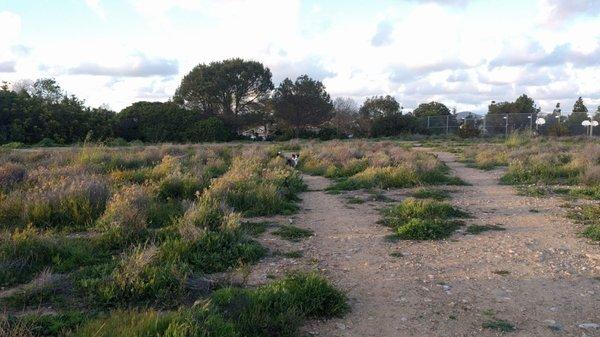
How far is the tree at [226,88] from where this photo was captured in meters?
49.2

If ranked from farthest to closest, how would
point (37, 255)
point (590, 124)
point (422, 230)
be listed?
point (590, 124) → point (422, 230) → point (37, 255)

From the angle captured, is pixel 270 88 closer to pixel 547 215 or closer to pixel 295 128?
pixel 295 128

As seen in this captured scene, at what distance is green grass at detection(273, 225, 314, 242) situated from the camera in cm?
763

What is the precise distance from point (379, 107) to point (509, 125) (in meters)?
13.5

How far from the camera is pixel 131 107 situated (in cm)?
4244

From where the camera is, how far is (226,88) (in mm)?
49812

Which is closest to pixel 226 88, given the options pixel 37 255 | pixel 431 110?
pixel 431 110

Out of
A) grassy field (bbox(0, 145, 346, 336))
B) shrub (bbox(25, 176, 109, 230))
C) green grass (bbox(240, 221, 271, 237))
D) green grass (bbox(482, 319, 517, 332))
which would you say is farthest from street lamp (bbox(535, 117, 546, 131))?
green grass (bbox(482, 319, 517, 332))

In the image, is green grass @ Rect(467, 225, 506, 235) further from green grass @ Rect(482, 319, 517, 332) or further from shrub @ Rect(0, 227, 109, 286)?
shrub @ Rect(0, 227, 109, 286)

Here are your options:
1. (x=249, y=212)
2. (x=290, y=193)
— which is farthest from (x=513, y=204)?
(x=249, y=212)

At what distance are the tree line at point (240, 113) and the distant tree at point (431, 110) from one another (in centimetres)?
1393

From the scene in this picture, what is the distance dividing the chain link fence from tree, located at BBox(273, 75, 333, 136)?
383 inches

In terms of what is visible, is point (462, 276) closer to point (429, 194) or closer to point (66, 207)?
point (429, 194)

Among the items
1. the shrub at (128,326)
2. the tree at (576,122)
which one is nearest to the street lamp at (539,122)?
the tree at (576,122)
